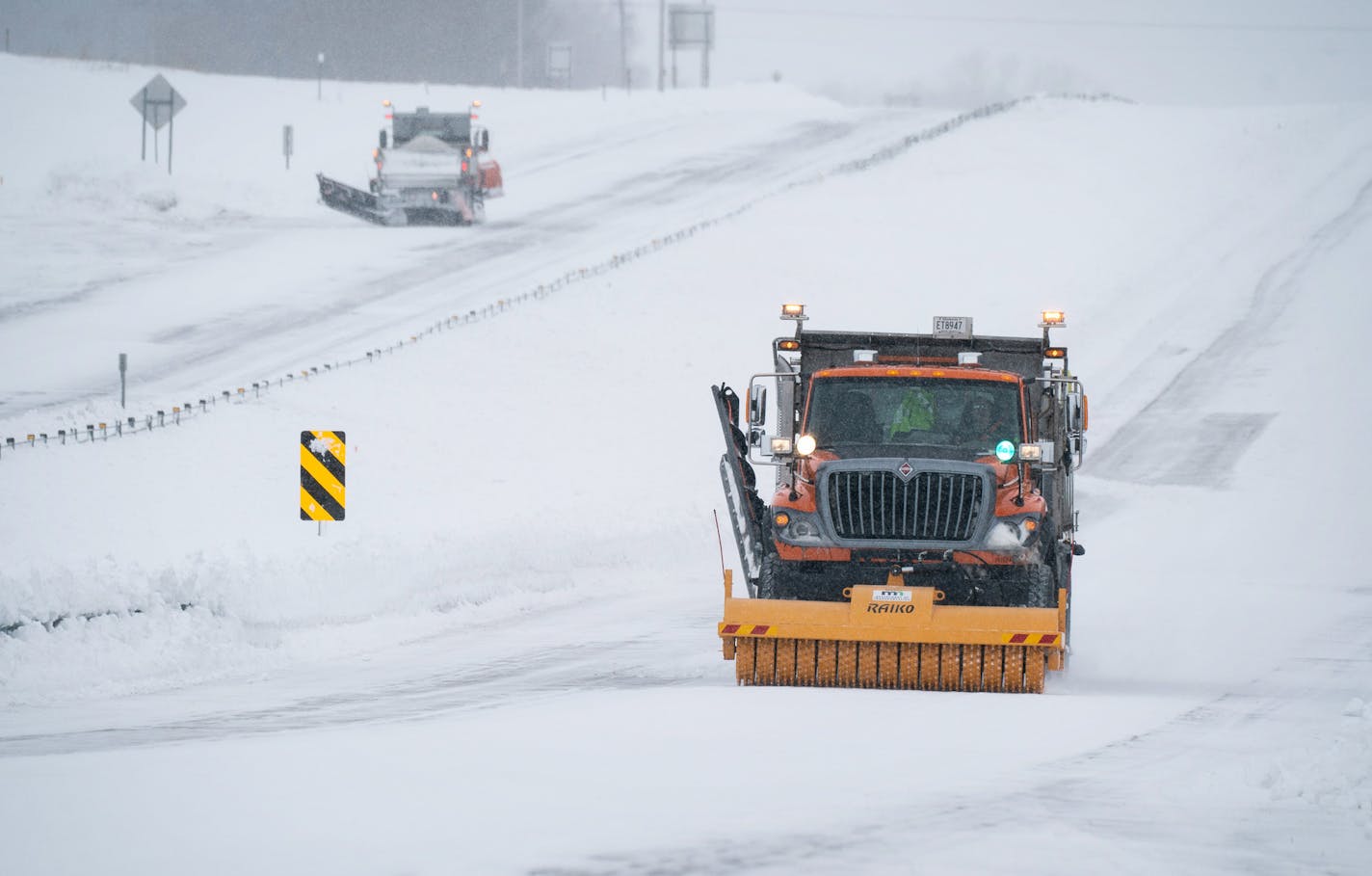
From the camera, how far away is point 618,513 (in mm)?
18922

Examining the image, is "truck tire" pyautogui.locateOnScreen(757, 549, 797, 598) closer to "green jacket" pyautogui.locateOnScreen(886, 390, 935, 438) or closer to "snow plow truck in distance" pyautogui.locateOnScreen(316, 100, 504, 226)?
"green jacket" pyautogui.locateOnScreen(886, 390, 935, 438)

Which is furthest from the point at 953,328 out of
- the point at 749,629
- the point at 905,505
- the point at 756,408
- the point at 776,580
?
the point at 749,629

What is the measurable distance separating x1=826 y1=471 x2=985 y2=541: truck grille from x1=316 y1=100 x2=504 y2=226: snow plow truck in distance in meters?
30.2

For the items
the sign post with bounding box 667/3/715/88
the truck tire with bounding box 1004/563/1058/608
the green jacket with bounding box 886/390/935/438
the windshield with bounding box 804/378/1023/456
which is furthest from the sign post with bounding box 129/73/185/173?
the sign post with bounding box 667/3/715/88

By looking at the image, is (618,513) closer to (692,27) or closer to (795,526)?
(795,526)

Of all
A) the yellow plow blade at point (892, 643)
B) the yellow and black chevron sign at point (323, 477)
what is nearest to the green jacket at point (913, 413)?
the yellow plow blade at point (892, 643)

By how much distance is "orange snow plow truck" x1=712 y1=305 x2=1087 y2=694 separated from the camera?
10742 millimetres

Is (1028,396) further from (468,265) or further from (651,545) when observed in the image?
(468,265)

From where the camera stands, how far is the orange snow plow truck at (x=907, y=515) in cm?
1074

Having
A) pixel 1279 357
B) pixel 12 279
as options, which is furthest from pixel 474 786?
pixel 12 279

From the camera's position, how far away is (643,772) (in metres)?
7.66

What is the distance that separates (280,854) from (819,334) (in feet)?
24.5

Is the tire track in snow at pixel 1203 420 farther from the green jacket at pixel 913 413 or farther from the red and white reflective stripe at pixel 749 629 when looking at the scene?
the red and white reflective stripe at pixel 749 629

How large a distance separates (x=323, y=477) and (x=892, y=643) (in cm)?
625
